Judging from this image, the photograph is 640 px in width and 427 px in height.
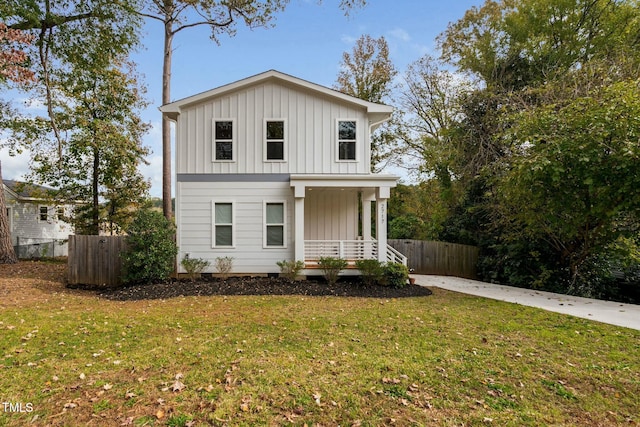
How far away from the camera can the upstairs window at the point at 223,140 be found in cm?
1038

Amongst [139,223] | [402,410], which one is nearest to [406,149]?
[139,223]

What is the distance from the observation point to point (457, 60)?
60.8 ft

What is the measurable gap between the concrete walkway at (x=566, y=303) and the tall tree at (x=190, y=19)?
11.2 metres

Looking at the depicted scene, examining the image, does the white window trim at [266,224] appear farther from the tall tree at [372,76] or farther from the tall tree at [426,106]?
the tall tree at [372,76]

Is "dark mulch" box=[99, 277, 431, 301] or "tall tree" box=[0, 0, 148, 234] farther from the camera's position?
"tall tree" box=[0, 0, 148, 234]

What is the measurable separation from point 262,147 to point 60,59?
1039cm

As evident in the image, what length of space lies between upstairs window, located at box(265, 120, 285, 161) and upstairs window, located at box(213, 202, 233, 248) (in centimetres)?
211

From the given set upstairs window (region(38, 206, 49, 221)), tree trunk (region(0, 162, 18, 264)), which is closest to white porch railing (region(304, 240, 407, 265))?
tree trunk (region(0, 162, 18, 264))

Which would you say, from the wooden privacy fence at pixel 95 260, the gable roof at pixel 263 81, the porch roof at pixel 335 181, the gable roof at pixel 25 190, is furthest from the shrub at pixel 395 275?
the gable roof at pixel 25 190

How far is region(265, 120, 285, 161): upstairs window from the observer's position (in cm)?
1046

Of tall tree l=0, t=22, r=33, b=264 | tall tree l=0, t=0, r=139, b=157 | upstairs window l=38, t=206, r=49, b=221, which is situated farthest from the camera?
upstairs window l=38, t=206, r=49, b=221

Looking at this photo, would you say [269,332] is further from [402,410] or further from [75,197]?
[75,197]

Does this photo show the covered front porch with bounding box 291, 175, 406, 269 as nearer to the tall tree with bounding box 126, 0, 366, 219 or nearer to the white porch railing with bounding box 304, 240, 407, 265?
the white porch railing with bounding box 304, 240, 407, 265

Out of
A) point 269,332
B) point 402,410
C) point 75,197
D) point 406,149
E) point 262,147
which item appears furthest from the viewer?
point 406,149
